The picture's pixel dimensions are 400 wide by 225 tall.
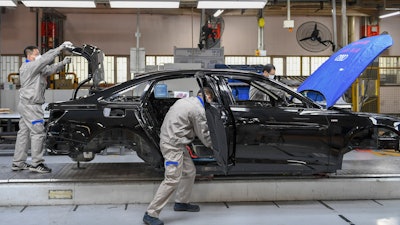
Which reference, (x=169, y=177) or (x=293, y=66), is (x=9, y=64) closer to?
(x=293, y=66)

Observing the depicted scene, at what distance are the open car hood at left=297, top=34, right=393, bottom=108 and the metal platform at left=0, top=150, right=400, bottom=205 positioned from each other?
943 millimetres

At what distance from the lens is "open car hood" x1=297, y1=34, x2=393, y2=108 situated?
5.06m

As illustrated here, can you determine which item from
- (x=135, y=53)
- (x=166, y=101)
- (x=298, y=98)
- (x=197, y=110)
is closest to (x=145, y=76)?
(x=166, y=101)

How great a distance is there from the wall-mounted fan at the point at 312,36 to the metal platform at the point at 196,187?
10806 mm

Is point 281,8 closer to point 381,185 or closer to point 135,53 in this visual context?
point 135,53

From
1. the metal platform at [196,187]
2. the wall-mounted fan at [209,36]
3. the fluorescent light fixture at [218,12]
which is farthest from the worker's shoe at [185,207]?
the fluorescent light fixture at [218,12]

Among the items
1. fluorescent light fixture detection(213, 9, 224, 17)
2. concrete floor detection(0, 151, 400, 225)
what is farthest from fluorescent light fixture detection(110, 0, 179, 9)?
concrete floor detection(0, 151, 400, 225)

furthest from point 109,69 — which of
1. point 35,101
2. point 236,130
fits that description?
point 236,130

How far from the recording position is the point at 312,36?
1581 cm

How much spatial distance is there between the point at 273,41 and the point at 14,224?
13788 mm

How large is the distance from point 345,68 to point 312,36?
11056mm

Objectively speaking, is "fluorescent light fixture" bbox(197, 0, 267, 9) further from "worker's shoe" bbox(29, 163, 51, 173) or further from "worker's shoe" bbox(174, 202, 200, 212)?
"worker's shoe" bbox(174, 202, 200, 212)

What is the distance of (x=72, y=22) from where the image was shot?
1625cm

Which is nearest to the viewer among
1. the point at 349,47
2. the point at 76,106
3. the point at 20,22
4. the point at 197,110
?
the point at 197,110
